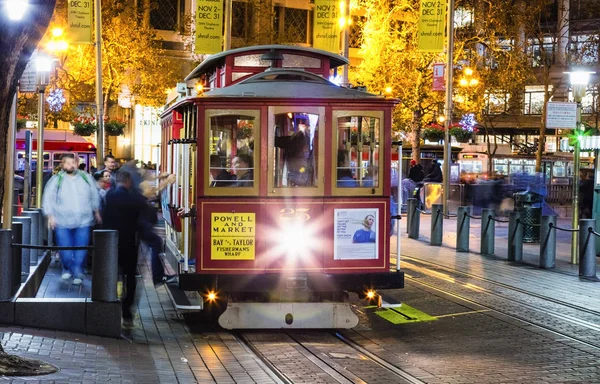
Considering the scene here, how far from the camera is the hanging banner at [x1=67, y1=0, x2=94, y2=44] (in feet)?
85.1

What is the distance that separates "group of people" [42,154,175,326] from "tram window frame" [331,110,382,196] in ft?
8.07

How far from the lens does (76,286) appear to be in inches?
496

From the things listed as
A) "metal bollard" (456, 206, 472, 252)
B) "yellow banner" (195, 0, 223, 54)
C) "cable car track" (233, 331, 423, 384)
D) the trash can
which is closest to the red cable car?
"cable car track" (233, 331, 423, 384)

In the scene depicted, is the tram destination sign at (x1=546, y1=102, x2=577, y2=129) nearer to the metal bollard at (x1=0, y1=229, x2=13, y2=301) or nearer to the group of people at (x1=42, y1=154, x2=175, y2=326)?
the group of people at (x1=42, y1=154, x2=175, y2=326)

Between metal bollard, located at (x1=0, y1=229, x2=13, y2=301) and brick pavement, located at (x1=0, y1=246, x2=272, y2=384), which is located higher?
metal bollard, located at (x1=0, y1=229, x2=13, y2=301)

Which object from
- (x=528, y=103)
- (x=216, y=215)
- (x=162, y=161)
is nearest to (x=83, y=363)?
(x=216, y=215)

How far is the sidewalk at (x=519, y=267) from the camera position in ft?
42.4

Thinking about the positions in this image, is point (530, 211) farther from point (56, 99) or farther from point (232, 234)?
point (56, 99)

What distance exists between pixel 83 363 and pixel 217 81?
5.68 meters

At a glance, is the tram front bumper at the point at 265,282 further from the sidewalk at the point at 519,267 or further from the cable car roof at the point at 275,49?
the sidewalk at the point at 519,267

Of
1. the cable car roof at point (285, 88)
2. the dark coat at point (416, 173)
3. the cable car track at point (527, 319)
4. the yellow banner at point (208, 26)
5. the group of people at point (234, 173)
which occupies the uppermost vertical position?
the yellow banner at point (208, 26)

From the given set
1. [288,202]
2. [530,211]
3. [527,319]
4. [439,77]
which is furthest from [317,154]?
[439,77]

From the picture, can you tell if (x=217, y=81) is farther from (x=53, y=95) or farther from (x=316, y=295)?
(x=53, y=95)

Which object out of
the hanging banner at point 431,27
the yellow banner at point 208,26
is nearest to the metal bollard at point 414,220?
the hanging banner at point 431,27
